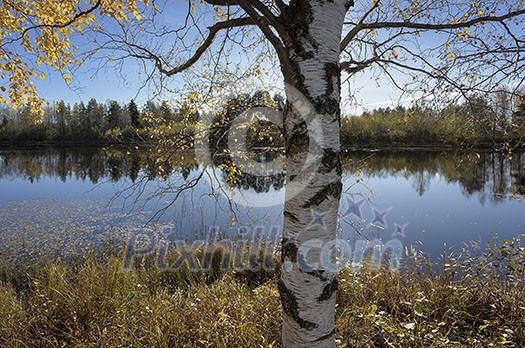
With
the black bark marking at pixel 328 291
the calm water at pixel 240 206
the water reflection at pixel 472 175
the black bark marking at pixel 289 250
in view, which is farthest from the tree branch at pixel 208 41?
the water reflection at pixel 472 175

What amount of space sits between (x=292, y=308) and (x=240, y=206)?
8.18 meters

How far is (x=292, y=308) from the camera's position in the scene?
1.36 metres

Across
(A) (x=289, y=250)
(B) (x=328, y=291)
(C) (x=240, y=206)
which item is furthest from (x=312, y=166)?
(C) (x=240, y=206)

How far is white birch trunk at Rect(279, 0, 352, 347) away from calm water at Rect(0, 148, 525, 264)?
6.35 ft

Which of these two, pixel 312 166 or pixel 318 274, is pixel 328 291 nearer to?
pixel 318 274

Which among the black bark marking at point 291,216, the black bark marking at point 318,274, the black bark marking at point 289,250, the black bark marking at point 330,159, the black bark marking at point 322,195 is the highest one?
the black bark marking at point 330,159

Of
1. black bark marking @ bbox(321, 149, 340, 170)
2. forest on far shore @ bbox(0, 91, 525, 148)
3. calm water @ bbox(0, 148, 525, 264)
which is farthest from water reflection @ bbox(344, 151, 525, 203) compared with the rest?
black bark marking @ bbox(321, 149, 340, 170)

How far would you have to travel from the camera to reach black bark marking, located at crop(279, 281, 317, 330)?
1.35 metres

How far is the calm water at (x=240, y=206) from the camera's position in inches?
194

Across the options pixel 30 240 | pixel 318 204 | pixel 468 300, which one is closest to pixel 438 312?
pixel 468 300

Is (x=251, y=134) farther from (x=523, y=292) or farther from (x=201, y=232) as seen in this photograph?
(x=201, y=232)

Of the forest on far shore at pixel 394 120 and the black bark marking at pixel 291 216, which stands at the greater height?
the forest on far shore at pixel 394 120

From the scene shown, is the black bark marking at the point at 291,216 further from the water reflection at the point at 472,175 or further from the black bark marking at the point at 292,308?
the water reflection at the point at 472,175

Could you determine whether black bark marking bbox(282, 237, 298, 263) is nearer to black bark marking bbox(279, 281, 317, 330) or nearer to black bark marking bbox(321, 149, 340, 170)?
black bark marking bbox(279, 281, 317, 330)
